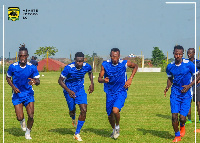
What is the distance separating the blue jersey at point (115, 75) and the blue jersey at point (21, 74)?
5.62 ft

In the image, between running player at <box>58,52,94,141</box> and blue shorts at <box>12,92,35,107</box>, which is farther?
running player at <box>58,52,94,141</box>

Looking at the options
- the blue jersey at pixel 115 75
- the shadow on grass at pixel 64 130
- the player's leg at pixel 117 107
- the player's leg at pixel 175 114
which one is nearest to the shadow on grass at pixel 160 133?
the player's leg at pixel 175 114

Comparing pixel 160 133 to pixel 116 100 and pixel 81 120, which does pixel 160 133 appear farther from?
pixel 81 120

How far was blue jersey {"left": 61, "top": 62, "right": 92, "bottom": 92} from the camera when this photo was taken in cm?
1152

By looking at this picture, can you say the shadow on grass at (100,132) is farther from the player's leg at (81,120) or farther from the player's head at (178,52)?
the player's head at (178,52)

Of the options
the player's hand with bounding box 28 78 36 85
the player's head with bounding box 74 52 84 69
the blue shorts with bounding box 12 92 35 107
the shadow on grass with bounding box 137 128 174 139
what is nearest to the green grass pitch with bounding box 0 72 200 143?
the shadow on grass with bounding box 137 128 174 139

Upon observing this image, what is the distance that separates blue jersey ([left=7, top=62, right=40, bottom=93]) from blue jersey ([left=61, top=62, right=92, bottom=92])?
0.75m

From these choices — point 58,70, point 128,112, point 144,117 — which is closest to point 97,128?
point 144,117

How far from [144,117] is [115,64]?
4.48 meters

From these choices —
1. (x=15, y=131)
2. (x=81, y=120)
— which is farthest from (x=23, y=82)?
(x=15, y=131)

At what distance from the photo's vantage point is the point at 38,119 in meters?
14.8

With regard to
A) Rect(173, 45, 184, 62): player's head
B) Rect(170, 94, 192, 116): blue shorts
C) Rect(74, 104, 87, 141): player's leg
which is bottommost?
Rect(74, 104, 87, 141): player's leg

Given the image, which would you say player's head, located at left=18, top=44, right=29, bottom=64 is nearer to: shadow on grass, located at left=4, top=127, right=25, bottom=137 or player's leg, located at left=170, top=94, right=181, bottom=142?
shadow on grass, located at left=4, top=127, right=25, bottom=137

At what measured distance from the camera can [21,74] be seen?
11.2m
